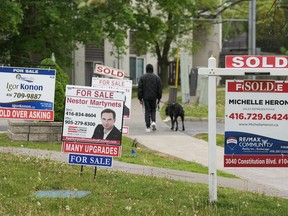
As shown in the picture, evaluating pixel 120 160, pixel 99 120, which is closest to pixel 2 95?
pixel 120 160

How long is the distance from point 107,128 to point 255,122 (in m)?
2.39

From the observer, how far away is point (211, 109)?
7.77 metres

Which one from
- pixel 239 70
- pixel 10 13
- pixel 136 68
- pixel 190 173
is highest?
pixel 10 13

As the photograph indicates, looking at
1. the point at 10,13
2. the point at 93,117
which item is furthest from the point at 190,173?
the point at 10,13

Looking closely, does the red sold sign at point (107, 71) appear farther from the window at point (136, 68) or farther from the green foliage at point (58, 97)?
the window at point (136, 68)

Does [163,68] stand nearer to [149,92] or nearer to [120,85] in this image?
[149,92]

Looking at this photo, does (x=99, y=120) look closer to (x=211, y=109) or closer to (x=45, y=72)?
(x=211, y=109)

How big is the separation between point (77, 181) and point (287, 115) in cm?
325

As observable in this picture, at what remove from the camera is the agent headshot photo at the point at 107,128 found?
9.09 meters

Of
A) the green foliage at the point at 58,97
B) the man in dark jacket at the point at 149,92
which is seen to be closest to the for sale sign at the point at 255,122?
the green foliage at the point at 58,97

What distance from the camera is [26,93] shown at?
1306cm

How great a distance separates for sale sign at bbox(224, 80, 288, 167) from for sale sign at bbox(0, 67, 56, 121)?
623 cm

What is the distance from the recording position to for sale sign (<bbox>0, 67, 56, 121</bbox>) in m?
13.0

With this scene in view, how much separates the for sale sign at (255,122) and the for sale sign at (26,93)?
20.4ft
